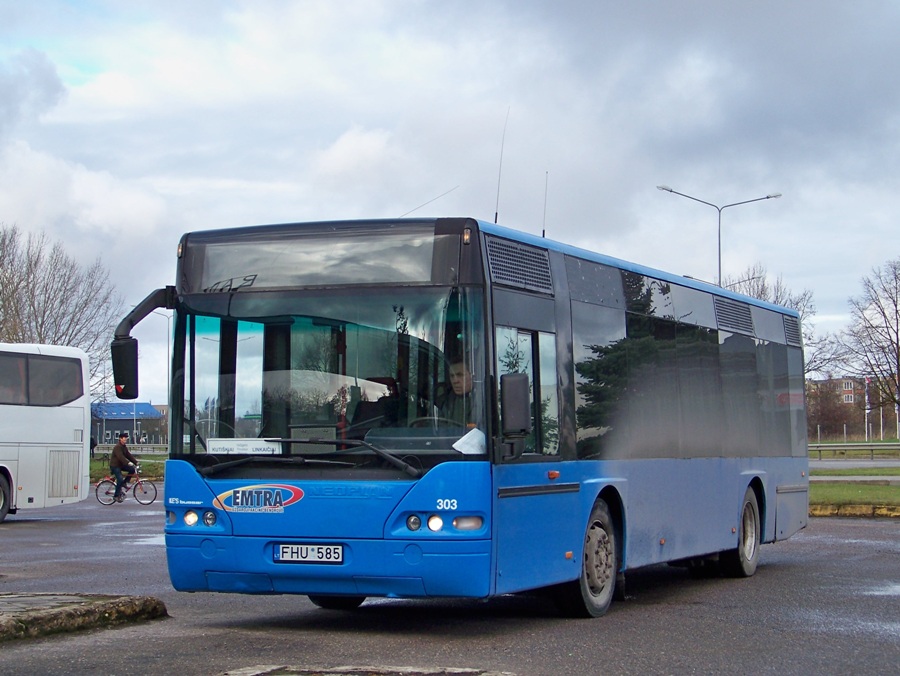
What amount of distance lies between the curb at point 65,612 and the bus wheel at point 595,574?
3.16 m

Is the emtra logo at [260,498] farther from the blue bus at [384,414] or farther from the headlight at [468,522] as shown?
the headlight at [468,522]

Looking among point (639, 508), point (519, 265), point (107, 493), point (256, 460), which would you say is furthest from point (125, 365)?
point (107, 493)

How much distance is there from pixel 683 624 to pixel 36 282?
180ft

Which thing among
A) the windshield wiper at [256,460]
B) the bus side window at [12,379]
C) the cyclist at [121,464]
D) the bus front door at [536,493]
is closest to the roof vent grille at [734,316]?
the bus front door at [536,493]

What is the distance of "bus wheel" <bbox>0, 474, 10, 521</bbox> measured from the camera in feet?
86.9

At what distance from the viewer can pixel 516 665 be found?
846cm

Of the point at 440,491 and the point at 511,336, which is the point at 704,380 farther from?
the point at 440,491

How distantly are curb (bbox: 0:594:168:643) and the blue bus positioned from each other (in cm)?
63

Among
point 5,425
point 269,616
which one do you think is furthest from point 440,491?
point 5,425

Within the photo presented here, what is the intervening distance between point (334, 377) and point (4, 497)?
1867 centimetres

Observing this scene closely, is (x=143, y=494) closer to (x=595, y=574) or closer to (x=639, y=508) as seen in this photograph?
(x=639, y=508)

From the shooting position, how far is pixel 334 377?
9.76m

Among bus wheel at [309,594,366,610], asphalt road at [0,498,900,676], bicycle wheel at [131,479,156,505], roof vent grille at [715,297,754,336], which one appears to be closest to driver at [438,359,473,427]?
asphalt road at [0,498,900,676]

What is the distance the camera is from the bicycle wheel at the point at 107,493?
33.8m
